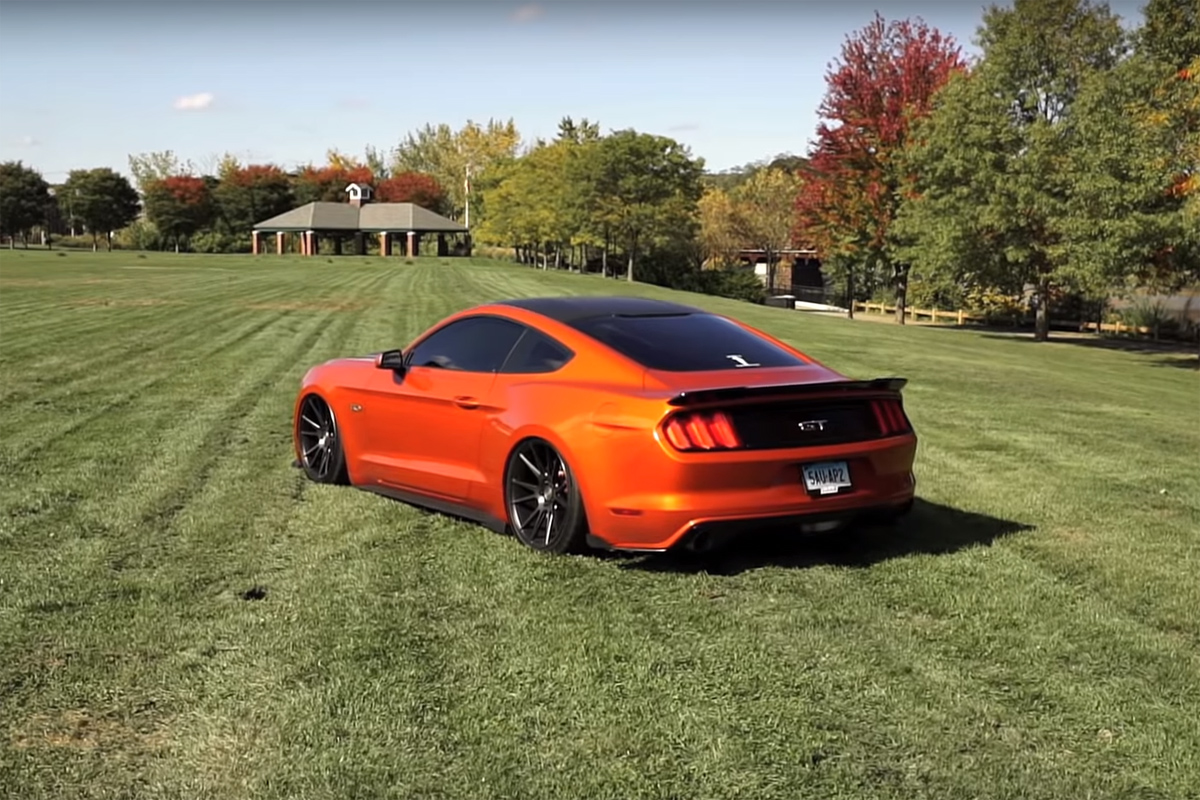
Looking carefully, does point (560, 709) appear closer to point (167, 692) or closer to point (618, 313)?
point (167, 692)

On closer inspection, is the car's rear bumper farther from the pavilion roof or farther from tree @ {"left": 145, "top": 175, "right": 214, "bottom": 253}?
tree @ {"left": 145, "top": 175, "right": 214, "bottom": 253}

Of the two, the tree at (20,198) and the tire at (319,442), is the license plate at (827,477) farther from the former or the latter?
the tree at (20,198)

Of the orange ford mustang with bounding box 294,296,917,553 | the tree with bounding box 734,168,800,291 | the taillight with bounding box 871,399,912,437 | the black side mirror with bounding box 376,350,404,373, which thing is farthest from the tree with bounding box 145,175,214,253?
the taillight with bounding box 871,399,912,437

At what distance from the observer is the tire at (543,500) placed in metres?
6.17

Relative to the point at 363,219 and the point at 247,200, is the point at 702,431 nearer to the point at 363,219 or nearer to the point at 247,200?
the point at 363,219

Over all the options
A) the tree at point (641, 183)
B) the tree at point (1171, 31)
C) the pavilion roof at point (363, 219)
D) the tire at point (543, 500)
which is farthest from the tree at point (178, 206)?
the tire at point (543, 500)

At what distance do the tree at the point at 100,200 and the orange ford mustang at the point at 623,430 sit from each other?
379 feet

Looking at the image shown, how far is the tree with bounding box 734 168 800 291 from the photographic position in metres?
80.9

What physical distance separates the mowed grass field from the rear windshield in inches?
41.0

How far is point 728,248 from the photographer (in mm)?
83438

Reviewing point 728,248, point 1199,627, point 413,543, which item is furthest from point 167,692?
point 728,248

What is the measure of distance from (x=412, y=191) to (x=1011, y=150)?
88.8 m

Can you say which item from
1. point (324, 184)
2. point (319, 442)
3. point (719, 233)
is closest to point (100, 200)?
point (324, 184)

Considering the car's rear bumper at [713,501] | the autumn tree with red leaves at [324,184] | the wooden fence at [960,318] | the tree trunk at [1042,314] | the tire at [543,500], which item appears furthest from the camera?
the autumn tree with red leaves at [324,184]
